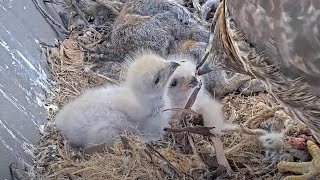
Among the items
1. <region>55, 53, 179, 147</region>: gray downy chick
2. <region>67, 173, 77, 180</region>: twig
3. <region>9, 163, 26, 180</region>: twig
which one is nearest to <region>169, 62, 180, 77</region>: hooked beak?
<region>55, 53, 179, 147</region>: gray downy chick

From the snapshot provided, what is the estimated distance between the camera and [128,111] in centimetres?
321

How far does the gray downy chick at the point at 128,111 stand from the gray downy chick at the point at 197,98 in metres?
0.12

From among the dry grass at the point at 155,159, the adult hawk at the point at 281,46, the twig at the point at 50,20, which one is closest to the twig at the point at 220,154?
the dry grass at the point at 155,159

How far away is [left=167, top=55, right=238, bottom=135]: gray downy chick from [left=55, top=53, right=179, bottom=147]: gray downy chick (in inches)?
4.9

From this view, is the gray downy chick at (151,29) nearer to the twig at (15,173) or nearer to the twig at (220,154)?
the twig at (220,154)

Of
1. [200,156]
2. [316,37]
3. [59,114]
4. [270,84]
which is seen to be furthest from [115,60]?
[316,37]

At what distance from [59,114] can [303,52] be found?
1.34 metres

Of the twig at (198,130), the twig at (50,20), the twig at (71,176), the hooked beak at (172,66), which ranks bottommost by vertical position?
the twig at (198,130)

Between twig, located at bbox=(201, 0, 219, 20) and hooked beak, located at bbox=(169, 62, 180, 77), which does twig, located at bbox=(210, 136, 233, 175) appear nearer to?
hooked beak, located at bbox=(169, 62, 180, 77)

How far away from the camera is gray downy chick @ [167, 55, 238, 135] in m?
3.25

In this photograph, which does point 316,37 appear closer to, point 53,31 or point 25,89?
point 25,89

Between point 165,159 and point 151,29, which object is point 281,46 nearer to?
point 165,159

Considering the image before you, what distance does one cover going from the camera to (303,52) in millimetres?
2352

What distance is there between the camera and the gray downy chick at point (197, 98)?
325 centimetres
